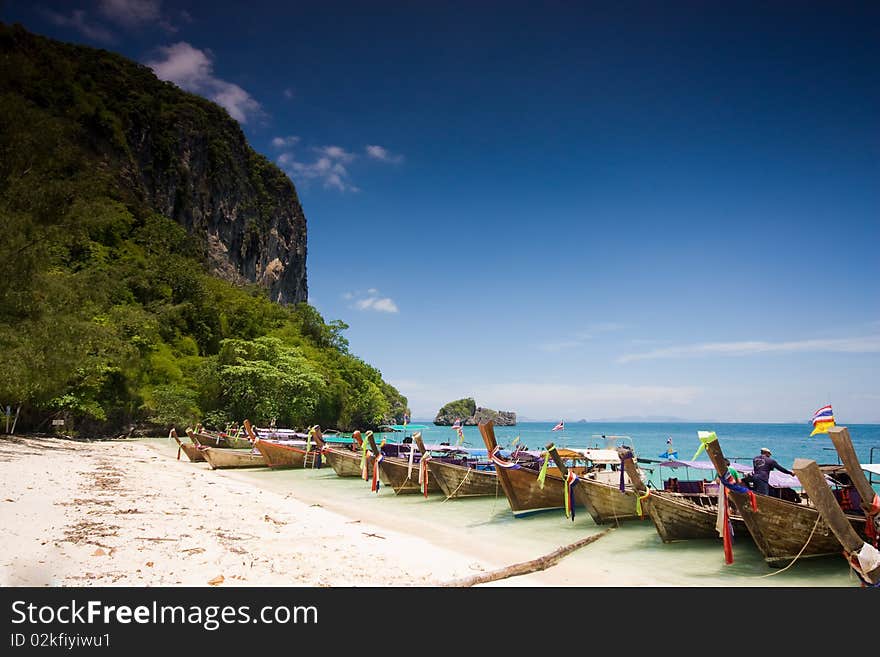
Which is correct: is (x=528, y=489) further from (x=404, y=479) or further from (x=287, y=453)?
(x=287, y=453)

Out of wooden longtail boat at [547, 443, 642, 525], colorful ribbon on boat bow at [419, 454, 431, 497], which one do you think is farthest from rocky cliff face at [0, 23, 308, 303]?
wooden longtail boat at [547, 443, 642, 525]

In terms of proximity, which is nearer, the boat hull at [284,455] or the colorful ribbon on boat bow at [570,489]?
the colorful ribbon on boat bow at [570,489]

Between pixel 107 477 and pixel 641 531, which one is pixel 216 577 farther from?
pixel 107 477

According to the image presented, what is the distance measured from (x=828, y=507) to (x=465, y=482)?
10738 millimetres

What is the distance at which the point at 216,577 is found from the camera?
562 centimetres

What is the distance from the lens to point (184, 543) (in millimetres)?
7039

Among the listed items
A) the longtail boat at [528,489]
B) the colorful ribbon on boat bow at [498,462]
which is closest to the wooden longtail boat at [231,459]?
the longtail boat at [528,489]

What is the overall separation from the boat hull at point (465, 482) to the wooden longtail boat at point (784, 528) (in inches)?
311

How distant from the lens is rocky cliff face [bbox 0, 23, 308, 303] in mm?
52625

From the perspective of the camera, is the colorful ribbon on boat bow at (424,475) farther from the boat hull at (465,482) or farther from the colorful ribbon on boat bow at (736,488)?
the colorful ribbon on boat bow at (736,488)

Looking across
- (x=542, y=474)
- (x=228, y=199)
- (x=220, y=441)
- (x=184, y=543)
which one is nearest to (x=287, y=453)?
(x=220, y=441)

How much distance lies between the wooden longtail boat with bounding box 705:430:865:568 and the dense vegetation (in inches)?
831

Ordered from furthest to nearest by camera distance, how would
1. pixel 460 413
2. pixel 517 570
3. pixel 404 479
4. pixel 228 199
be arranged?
pixel 460 413
pixel 228 199
pixel 404 479
pixel 517 570

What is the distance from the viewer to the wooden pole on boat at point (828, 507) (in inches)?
206
